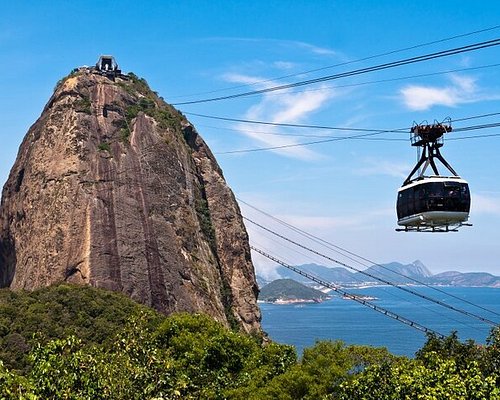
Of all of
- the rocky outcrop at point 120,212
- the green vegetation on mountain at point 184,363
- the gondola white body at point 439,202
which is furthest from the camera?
the rocky outcrop at point 120,212

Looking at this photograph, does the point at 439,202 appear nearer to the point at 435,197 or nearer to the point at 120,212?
the point at 435,197

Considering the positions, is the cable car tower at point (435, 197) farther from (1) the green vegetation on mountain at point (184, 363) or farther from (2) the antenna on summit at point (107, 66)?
(2) the antenna on summit at point (107, 66)

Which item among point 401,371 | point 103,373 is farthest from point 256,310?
point 103,373

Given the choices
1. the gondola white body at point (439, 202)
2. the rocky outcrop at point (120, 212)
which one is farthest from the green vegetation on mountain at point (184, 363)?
the rocky outcrop at point (120, 212)

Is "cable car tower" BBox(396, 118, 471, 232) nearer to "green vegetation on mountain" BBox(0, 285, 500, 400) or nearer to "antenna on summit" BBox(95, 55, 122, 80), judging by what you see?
"green vegetation on mountain" BBox(0, 285, 500, 400)

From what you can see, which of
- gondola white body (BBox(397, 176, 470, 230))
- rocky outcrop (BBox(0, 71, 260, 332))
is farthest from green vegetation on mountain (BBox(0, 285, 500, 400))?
rocky outcrop (BBox(0, 71, 260, 332))
